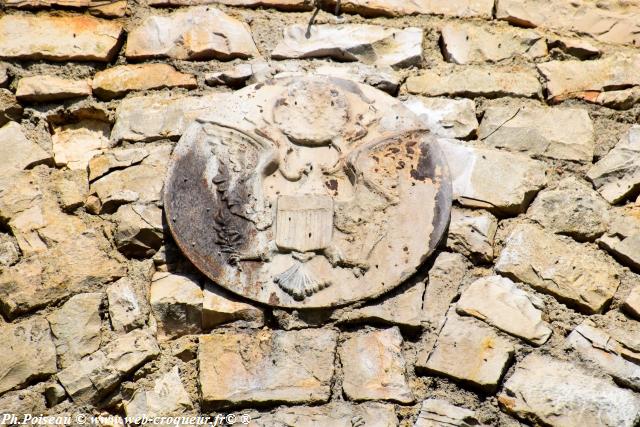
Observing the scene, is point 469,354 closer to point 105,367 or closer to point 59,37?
point 105,367

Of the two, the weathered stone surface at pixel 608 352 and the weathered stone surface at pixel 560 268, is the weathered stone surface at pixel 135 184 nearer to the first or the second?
the weathered stone surface at pixel 560 268

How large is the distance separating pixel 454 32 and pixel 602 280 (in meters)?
0.92

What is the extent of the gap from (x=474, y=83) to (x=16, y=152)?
55.5 inches

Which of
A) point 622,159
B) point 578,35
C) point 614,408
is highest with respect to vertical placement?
point 578,35

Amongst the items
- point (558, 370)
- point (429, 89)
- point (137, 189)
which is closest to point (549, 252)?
point (558, 370)

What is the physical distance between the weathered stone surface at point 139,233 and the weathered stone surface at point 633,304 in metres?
1.30

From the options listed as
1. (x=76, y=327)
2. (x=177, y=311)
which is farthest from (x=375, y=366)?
(x=76, y=327)

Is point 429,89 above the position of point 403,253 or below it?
above

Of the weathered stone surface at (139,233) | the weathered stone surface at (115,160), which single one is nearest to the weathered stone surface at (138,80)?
the weathered stone surface at (115,160)

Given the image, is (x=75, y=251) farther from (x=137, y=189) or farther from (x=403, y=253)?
(x=403, y=253)

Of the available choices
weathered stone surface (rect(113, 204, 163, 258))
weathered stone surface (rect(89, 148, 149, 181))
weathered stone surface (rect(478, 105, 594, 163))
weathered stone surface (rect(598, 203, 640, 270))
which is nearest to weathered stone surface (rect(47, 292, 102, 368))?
weathered stone surface (rect(113, 204, 163, 258))

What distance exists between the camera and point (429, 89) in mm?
2824

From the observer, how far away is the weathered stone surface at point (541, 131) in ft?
8.93

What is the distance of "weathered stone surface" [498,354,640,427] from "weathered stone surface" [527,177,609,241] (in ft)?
1.28
